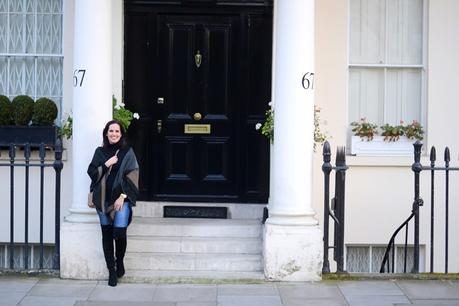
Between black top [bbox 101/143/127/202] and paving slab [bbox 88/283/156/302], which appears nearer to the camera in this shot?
paving slab [bbox 88/283/156/302]

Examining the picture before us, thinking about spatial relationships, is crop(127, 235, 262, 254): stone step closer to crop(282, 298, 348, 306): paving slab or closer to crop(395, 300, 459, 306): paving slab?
→ crop(282, 298, 348, 306): paving slab

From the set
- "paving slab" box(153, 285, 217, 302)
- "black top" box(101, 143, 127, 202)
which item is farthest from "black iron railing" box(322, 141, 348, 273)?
"black top" box(101, 143, 127, 202)

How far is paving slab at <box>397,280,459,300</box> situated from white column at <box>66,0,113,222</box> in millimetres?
3338

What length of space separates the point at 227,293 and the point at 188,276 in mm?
690

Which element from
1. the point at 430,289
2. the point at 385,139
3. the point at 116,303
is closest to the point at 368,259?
the point at 385,139

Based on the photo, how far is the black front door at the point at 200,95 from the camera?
1038cm

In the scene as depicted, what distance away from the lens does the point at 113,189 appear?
832 cm

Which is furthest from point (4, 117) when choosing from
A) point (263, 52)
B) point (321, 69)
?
point (321, 69)

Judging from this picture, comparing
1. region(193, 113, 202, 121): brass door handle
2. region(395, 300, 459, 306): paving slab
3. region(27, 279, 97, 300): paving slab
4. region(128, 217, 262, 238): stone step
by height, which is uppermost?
region(193, 113, 202, 121): brass door handle

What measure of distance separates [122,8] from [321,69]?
2577 millimetres

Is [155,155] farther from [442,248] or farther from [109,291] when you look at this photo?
[442,248]

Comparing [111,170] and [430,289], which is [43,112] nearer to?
[111,170]

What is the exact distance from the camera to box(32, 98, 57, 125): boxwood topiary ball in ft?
32.7

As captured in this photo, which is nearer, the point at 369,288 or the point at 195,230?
the point at 369,288
